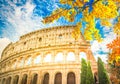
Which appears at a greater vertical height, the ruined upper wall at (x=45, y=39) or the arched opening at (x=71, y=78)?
the ruined upper wall at (x=45, y=39)

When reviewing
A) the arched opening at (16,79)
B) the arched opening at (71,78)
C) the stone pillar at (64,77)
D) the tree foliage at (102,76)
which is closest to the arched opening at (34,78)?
the arched opening at (16,79)

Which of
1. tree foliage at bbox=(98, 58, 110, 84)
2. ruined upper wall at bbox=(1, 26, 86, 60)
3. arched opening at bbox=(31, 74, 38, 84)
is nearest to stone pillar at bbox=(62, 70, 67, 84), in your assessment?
arched opening at bbox=(31, 74, 38, 84)

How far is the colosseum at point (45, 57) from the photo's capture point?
2266cm

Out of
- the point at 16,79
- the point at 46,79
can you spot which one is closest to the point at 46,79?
the point at 46,79

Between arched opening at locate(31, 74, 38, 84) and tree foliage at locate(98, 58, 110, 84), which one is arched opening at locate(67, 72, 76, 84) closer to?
tree foliage at locate(98, 58, 110, 84)

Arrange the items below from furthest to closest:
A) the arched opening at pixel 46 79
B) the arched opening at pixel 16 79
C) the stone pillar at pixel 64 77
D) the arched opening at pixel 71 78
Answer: the arched opening at pixel 16 79, the arched opening at pixel 46 79, the arched opening at pixel 71 78, the stone pillar at pixel 64 77

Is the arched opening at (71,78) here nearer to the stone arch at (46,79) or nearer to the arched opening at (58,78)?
the arched opening at (58,78)

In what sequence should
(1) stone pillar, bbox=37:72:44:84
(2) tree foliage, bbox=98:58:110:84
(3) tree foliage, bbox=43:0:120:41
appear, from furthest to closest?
(1) stone pillar, bbox=37:72:44:84 < (2) tree foliage, bbox=98:58:110:84 < (3) tree foliage, bbox=43:0:120:41

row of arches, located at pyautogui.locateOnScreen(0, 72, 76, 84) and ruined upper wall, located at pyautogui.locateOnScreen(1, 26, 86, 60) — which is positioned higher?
ruined upper wall, located at pyautogui.locateOnScreen(1, 26, 86, 60)

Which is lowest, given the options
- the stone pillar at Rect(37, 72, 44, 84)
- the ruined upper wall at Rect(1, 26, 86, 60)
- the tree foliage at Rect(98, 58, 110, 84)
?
the tree foliage at Rect(98, 58, 110, 84)

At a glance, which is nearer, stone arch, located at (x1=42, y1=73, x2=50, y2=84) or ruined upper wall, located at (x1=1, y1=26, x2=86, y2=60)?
stone arch, located at (x1=42, y1=73, x2=50, y2=84)

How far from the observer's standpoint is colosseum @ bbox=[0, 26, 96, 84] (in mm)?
22661

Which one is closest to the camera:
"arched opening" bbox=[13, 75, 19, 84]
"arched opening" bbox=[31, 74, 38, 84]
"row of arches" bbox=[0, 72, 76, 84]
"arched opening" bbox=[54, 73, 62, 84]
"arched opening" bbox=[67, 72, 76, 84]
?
"arched opening" bbox=[67, 72, 76, 84]

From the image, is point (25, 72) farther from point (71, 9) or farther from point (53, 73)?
point (71, 9)
